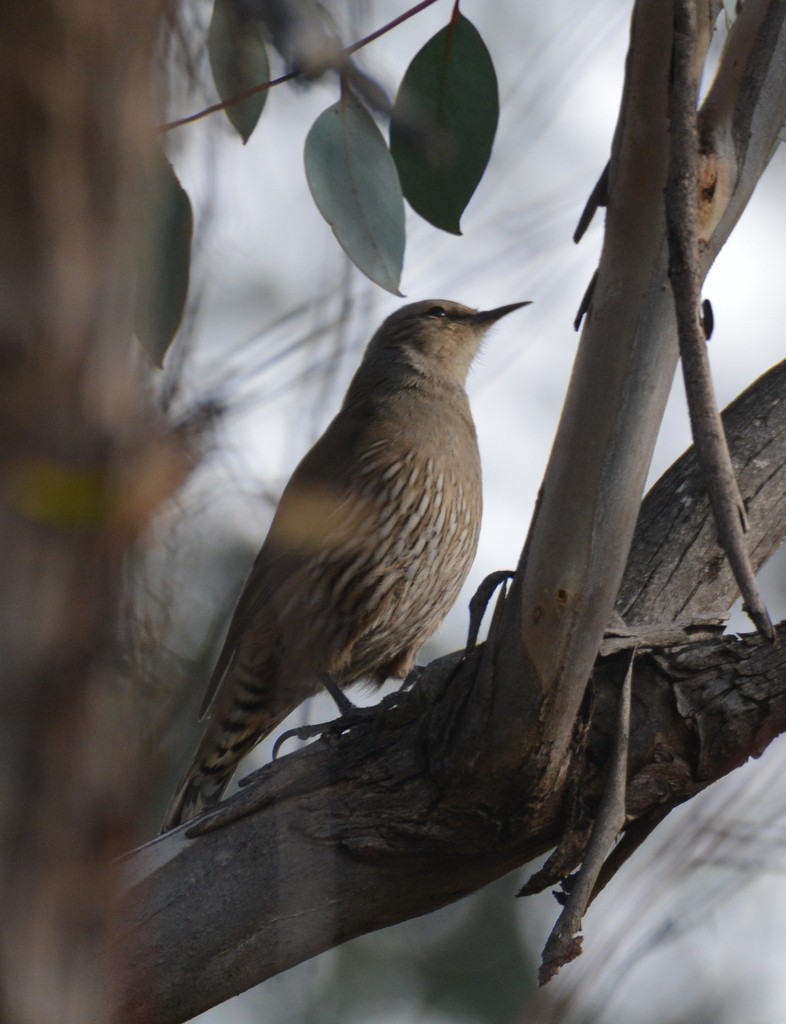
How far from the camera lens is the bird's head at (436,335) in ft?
13.1

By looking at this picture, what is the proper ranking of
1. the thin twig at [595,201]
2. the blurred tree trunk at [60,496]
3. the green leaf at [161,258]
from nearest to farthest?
the blurred tree trunk at [60,496] → the green leaf at [161,258] → the thin twig at [595,201]

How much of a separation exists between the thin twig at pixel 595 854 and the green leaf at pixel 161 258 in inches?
38.2

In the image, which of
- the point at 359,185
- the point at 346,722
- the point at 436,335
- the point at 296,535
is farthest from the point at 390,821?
the point at 436,335

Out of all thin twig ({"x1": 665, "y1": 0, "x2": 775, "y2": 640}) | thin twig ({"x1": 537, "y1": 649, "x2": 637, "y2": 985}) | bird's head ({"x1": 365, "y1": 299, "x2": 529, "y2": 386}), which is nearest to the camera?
thin twig ({"x1": 665, "y1": 0, "x2": 775, "y2": 640})

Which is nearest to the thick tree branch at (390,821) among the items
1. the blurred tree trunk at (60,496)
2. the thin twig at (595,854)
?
the thin twig at (595,854)

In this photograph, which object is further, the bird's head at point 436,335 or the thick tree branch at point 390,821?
the bird's head at point 436,335

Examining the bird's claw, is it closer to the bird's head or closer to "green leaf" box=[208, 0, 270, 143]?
"green leaf" box=[208, 0, 270, 143]

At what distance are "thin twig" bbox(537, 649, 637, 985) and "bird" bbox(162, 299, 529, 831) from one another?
50.9 inches

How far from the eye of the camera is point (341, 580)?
10.7ft

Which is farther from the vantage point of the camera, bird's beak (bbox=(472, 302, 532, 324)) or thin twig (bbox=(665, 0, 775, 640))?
bird's beak (bbox=(472, 302, 532, 324))

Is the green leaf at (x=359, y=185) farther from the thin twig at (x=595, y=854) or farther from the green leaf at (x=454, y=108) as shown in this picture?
the thin twig at (x=595, y=854)

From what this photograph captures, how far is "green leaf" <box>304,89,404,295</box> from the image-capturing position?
1931mm

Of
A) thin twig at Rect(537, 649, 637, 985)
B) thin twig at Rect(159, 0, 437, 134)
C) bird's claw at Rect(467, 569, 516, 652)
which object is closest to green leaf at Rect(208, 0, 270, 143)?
thin twig at Rect(159, 0, 437, 134)

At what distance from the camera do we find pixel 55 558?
0.74 meters
